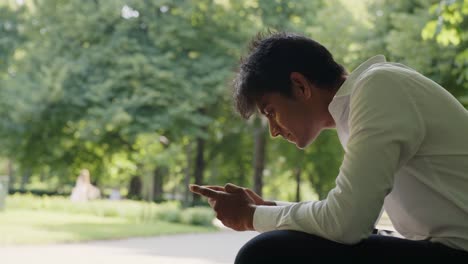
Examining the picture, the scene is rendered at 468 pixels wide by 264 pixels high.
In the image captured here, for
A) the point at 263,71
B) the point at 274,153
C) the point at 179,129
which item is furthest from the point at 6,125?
the point at 263,71

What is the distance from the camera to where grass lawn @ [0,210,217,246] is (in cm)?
612

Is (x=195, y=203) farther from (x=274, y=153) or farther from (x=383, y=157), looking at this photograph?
(x=383, y=157)

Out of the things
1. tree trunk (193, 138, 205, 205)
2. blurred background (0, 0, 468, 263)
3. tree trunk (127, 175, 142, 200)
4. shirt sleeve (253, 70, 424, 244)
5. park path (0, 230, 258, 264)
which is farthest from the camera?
tree trunk (127, 175, 142, 200)

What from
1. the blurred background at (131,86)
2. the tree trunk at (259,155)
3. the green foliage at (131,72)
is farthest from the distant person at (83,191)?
the tree trunk at (259,155)

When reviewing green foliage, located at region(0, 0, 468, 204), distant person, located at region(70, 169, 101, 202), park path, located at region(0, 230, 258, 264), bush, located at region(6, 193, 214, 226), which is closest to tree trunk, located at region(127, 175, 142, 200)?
green foliage, located at region(0, 0, 468, 204)

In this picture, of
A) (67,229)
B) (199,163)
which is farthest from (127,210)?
(199,163)

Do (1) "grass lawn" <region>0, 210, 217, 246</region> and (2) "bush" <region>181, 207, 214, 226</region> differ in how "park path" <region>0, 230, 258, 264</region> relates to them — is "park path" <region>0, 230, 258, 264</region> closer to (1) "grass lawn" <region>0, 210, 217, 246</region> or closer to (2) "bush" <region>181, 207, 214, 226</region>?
(1) "grass lawn" <region>0, 210, 217, 246</region>

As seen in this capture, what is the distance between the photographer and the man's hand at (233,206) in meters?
1.20

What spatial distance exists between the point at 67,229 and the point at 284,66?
645cm

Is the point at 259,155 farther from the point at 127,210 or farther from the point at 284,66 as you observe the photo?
the point at 284,66

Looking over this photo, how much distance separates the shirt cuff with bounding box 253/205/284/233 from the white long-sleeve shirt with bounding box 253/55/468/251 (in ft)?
0.05

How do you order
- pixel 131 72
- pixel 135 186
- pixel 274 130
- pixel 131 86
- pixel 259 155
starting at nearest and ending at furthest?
1. pixel 274 130
2. pixel 131 72
3. pixel 259 155
4. pixel 131 86
5. pixel 135 186

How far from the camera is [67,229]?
722 cm

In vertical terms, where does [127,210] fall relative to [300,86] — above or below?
below
